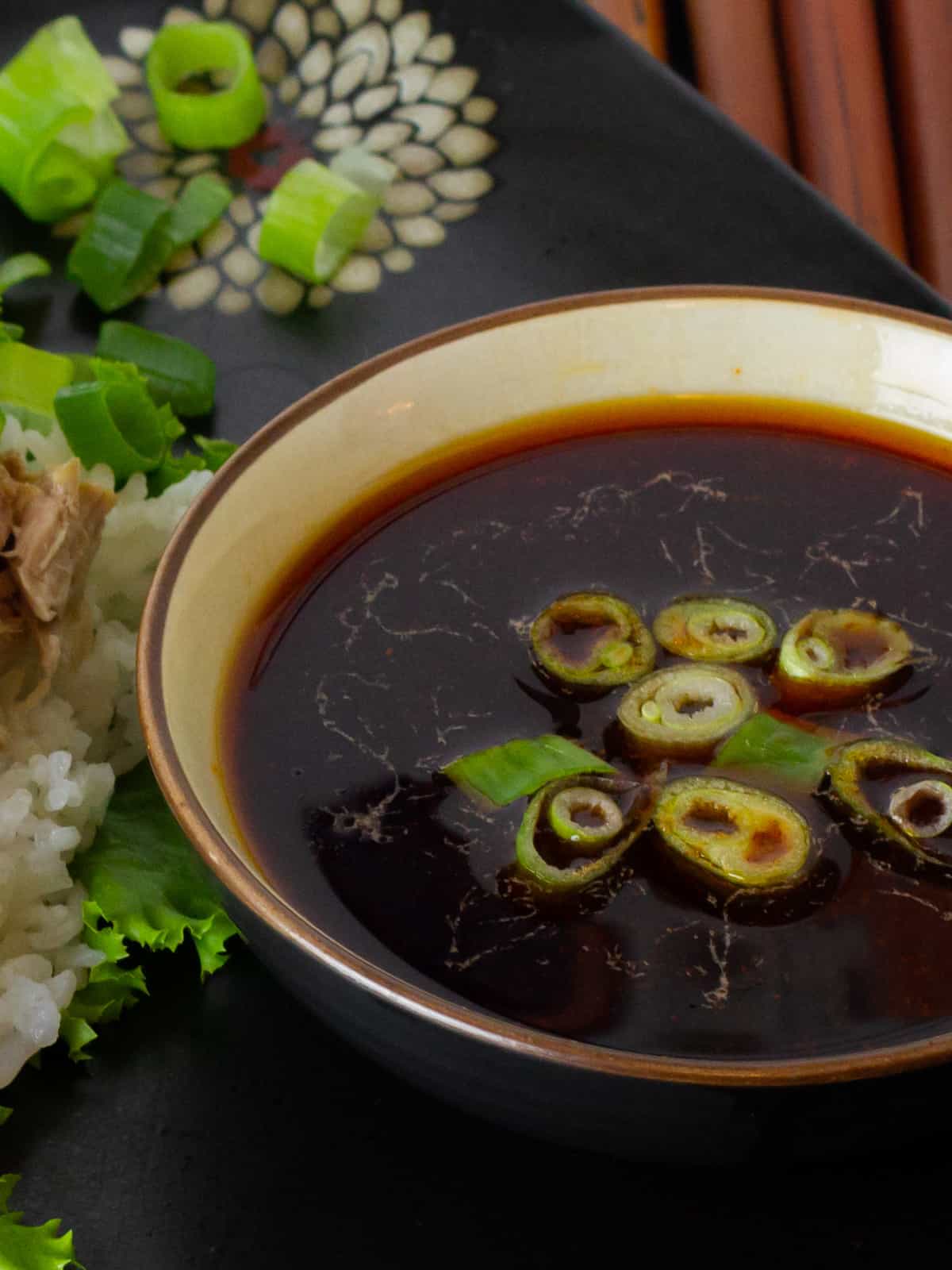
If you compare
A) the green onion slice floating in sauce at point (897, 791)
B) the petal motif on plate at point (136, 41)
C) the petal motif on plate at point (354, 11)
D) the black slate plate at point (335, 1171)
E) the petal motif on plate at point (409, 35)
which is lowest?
the black slate plate at point (335, 1171)

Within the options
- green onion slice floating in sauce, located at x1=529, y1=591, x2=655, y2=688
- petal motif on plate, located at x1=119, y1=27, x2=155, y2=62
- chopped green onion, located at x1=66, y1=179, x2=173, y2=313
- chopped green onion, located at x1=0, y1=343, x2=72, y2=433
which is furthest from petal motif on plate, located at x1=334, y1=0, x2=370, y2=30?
green onion slice floating in sauce, located at x1=529, y1=591, x2=655, y2=688

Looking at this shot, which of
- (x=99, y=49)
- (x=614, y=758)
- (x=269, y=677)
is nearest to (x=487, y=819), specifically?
(x=614, y=758)

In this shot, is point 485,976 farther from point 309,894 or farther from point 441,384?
point 441,384

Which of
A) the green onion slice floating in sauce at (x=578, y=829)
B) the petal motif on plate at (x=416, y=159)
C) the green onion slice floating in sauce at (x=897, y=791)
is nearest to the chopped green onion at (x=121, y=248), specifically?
the petal motif on plate at (x=416, y=159)

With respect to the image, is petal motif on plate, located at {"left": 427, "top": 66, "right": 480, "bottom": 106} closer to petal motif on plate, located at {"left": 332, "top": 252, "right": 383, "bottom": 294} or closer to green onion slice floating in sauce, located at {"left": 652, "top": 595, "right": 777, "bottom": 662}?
petal motif on plate, located at {"left": 332, "top": 252, "right": 383, "bottom": 294}

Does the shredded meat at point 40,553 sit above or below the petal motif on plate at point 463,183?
above

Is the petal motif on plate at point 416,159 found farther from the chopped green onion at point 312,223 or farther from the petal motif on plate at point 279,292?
the petal motif on plate at point 279,292
